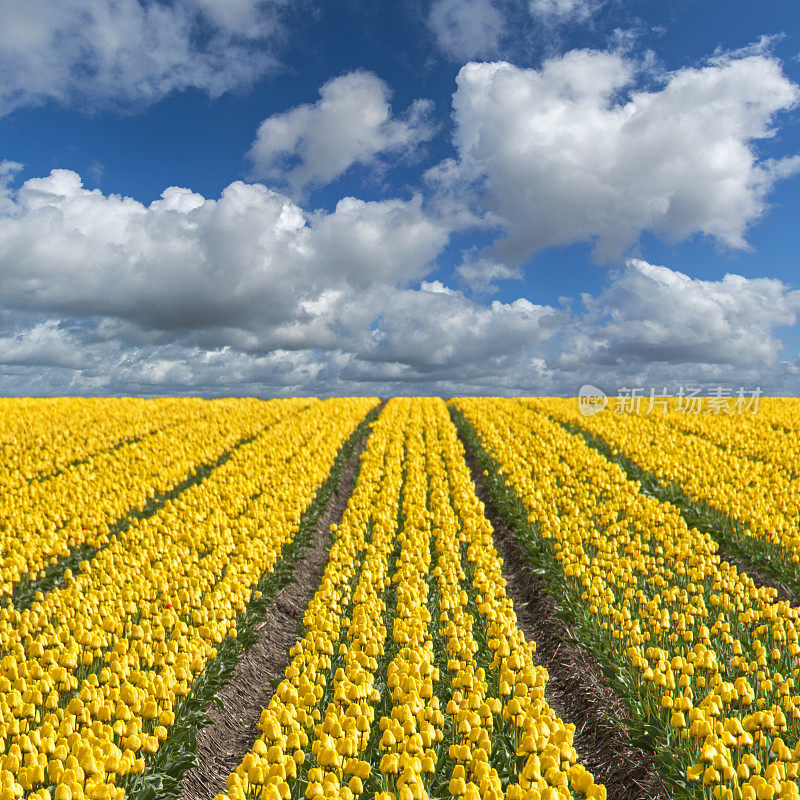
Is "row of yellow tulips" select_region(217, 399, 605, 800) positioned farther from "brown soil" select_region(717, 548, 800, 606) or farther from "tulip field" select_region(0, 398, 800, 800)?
"brown soil" select_region(717, 548, 800, 606)

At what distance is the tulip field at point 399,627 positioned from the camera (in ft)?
15.3

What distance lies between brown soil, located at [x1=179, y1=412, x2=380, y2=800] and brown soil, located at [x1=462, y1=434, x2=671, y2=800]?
4.05 meters

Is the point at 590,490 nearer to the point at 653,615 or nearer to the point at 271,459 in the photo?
the point at 653,615

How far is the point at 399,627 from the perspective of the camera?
6977 millimetres

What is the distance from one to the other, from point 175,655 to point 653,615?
6.24 meters

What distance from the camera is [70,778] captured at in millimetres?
4211

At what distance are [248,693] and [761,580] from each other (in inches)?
396

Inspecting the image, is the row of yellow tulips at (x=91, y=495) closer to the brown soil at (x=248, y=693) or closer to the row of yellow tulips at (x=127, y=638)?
the row of yellow tulips at (x=127, y=638)

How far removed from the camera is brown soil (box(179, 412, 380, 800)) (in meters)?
6.24

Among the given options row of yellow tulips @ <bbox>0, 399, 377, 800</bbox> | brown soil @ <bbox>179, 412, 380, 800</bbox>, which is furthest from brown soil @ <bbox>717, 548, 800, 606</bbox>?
row of yellow tulips @ <bbox>0, 399, 377, 800</bbox>

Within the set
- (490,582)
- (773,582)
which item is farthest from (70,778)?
(773,582)

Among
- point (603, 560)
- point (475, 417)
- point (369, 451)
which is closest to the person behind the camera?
point (603, 560)

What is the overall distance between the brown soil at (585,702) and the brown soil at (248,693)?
405cm

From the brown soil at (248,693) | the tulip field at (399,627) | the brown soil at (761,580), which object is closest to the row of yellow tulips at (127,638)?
the tulip field at (399,627)
